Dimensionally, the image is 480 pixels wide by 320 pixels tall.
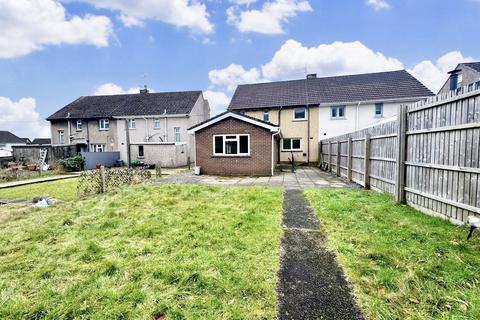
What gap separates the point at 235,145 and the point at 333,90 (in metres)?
13.4

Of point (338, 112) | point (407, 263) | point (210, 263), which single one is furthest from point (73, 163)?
point (407, 263)

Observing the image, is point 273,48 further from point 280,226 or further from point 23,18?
point 280,226

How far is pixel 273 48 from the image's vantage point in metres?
21.4

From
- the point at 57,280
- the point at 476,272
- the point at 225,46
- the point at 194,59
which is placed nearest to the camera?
the point at 476,272

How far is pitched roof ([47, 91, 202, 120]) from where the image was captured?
2562cm

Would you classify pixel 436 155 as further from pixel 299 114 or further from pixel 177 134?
pixel 177 134

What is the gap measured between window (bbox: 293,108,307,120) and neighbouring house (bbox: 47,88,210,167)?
1062 cm

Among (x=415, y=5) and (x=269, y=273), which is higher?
(x=415, y=5)

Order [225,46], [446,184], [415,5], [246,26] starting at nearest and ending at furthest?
[446,184] → [415,5] → [246,26] → [225,46]

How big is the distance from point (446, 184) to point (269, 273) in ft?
12.6

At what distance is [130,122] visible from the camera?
25719 mm

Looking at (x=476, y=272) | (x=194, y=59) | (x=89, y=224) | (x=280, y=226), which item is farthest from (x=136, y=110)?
(x=476, y=272)

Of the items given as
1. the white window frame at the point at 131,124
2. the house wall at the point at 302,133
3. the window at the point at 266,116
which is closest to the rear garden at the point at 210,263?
the house wall at the point at 302,133

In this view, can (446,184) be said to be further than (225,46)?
No
